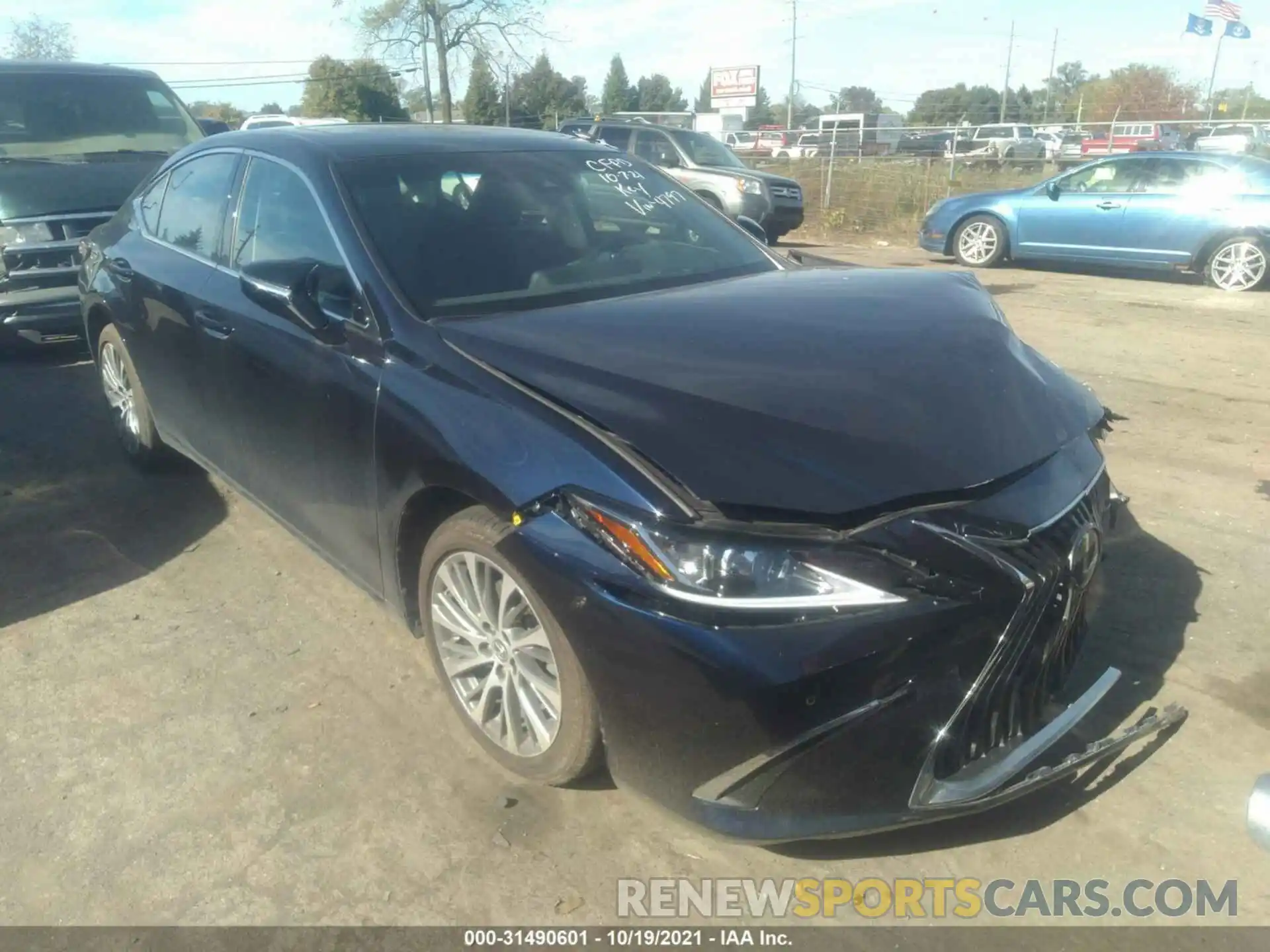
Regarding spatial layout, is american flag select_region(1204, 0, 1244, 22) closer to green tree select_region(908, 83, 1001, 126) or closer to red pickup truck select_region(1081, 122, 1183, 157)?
red pickup truck select_region(1081, 122, 1183, 157)

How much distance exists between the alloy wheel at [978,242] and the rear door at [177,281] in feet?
35.7

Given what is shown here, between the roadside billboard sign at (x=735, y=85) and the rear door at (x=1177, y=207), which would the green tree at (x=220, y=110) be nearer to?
the roadside billboard sign at (x=735, y=85)

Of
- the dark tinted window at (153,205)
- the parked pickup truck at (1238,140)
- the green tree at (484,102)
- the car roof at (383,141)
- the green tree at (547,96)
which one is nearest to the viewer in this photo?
the car roof at (383,141)

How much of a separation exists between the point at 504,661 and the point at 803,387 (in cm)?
108

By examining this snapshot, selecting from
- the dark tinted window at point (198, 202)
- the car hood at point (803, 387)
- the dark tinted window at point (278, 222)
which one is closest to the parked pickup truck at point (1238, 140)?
the car hood at point (803, 387)

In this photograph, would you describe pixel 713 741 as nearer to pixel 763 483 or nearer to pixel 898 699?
pixel 898 699

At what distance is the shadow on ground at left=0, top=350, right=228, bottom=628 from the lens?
13.8 ft

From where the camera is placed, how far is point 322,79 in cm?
5462

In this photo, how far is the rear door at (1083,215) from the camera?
39.4ft

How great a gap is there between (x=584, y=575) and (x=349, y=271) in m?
1.43

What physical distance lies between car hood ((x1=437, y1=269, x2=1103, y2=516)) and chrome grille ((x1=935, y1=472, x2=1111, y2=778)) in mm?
200

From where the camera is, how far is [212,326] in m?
3.92

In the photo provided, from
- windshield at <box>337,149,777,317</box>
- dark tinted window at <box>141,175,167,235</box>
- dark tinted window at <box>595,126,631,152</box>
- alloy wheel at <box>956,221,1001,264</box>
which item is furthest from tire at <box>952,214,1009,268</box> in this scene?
dark tinted window at <box>141,175,167,235</box>

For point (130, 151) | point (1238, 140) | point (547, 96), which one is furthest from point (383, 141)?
point (547, 96)
